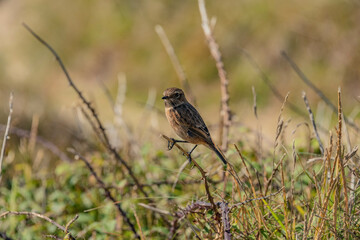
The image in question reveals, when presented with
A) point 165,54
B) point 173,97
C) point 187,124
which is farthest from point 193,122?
point 165,54

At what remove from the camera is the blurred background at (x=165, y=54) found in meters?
10.4

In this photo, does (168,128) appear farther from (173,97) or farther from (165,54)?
(165,54)

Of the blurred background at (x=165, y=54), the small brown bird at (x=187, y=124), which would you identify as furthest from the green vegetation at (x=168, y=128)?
the small brown bird at (x=187, y=124)

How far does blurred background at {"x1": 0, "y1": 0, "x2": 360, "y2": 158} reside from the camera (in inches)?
410

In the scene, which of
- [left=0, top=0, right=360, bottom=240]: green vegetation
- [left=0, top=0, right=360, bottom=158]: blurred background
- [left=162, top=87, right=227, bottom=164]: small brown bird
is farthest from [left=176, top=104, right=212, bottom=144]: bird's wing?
[left=0, top=0, right=360, bottom=158]: blurred background

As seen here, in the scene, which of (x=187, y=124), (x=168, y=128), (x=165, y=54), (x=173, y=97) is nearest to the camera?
(x=187, y=124)

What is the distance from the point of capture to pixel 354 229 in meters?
2.13

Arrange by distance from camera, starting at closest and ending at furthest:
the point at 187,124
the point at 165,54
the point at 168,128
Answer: the point at 187,124, the point at 168,128, the point at 165,54

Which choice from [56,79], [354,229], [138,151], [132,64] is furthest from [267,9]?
[354,229]

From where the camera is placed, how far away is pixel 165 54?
13203 millimetres

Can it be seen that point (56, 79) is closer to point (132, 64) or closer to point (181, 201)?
point (132, 64)

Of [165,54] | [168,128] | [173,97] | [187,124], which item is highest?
[165,54]

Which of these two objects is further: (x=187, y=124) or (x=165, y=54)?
Result: (x=165, y=54)

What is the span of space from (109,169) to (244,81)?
7167mm
